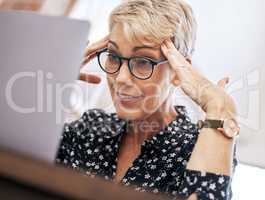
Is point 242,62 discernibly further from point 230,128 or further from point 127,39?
point 127,39

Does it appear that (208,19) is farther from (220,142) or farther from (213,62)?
(220,142)

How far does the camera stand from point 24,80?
3.16ft

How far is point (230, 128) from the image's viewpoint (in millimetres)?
959

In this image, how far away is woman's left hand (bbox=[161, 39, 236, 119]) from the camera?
971mm

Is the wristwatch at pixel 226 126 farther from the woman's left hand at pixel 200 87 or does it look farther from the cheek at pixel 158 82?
the cheek at pixel 158 82

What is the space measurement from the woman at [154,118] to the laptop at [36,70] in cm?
18

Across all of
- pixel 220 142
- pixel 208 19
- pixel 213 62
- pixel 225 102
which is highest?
pixel 208 19

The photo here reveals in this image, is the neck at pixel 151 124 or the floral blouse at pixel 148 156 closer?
the floral blouse at pixel 148 156

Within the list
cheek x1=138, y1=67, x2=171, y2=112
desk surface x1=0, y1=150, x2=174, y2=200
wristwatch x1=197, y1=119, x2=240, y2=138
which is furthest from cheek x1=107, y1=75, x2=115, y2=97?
desk surface x1=0, y1=150, x2=174, y2=200

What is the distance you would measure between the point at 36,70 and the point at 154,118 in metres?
0.37

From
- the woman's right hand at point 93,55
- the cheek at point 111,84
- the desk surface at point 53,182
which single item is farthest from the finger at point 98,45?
the desk surface at point 53,182

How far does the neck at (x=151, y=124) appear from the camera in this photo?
107 cm

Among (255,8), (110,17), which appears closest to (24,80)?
(110,17)

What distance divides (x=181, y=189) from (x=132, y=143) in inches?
9.1
